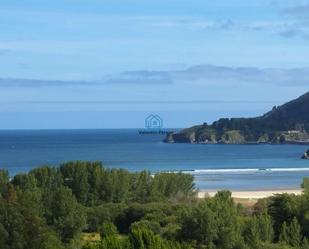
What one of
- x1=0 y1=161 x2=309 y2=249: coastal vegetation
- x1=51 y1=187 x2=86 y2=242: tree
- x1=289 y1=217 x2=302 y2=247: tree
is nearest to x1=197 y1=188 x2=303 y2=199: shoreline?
x1=0 y1=161 x2=309 y2=249: coastal vegetation

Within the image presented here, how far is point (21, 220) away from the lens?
25984 millimetres

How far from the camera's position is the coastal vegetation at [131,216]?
1016 inches

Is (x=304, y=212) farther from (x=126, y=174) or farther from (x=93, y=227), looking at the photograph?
(x=126, y=174)

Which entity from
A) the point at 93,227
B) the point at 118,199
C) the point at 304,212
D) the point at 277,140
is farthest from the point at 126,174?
the point at 277,140

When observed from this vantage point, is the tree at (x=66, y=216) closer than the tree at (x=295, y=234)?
No

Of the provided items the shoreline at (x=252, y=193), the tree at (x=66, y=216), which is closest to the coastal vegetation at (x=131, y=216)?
the tree at (x=66, y=216)

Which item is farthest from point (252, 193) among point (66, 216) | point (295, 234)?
point (295, 234)

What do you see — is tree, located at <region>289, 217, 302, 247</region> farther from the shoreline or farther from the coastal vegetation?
the shoreline

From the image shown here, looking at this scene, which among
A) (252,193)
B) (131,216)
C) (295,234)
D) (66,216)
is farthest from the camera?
(252,193)

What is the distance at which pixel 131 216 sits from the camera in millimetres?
38875

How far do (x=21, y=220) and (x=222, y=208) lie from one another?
8827 mm

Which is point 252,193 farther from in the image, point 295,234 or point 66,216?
point 295,234

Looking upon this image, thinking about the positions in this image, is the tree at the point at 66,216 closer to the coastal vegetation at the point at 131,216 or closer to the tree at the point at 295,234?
the coastal vegetation at the point at 131,216

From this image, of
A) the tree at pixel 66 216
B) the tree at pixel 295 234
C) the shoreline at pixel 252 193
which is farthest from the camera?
the shoreline at pixel 252 193
